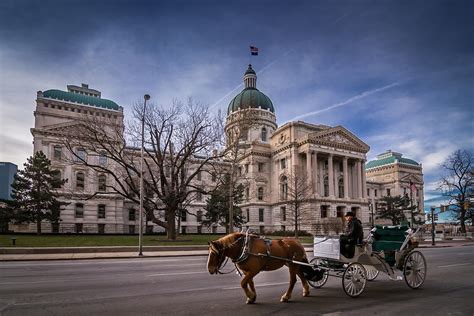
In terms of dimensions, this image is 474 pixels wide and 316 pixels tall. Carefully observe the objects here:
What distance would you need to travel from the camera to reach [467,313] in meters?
7.03

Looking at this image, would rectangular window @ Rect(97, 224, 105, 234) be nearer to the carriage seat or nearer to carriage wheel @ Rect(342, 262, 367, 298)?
the carriage seat

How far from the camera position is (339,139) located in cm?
7281

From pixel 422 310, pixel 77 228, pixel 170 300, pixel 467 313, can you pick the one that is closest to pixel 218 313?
pixel 170 300

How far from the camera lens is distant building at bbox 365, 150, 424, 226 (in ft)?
339

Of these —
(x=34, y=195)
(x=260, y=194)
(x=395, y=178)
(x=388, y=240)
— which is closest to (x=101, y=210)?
(x=34, y=195)

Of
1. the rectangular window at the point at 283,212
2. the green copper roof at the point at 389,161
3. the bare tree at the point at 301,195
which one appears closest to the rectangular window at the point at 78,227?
the bare tree at the point at 301,195

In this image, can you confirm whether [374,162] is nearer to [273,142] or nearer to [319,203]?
[273,142]

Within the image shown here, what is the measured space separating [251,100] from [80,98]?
41273mm

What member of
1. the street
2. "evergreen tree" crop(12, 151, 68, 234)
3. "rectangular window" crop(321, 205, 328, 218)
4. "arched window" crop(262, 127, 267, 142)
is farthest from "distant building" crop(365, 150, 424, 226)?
the street

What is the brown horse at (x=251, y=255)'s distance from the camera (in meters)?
7.21

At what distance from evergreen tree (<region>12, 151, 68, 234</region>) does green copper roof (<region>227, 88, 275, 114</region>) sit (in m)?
52.8

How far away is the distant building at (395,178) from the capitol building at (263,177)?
3260 centimetres

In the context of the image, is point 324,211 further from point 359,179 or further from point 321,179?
point 359,179

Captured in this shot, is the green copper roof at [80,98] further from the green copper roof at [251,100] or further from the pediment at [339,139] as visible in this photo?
the pediment at [339,139]
